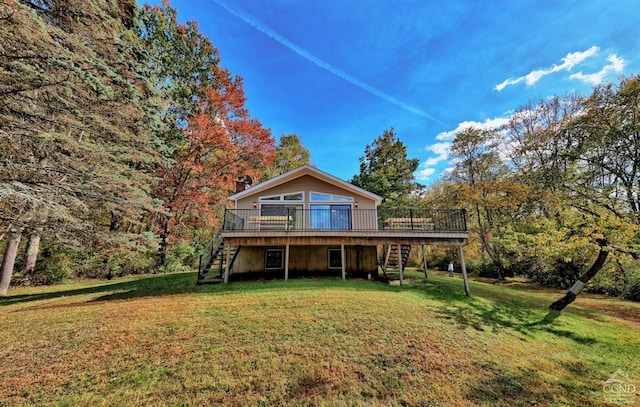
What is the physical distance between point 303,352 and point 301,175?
882 centimetres

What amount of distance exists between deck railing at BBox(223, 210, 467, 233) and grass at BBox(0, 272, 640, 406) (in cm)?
326

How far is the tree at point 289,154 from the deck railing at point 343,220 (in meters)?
Result: 16.3

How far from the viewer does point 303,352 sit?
469 centimetres

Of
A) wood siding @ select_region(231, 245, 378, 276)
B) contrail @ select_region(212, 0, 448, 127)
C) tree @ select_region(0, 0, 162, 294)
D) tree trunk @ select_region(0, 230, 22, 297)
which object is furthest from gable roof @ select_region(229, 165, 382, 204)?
contrail @ select_region(212, 0, 448, 127)

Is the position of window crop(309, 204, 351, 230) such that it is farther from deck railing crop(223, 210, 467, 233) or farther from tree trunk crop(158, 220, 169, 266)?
tree trunk crop(158, 220, 169, 266)

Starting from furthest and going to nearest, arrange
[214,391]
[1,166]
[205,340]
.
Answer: [1,166]
[205,340]
[214,391]

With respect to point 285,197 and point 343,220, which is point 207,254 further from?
point 343,220

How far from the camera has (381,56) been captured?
585 inches

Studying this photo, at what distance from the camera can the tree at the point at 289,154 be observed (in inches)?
1105

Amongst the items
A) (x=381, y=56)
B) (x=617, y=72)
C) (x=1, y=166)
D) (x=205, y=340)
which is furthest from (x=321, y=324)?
(x=617, y=72)

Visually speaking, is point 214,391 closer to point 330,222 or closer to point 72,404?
point 72,404

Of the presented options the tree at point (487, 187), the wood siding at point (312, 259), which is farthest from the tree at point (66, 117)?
the tree at point (487, 187)

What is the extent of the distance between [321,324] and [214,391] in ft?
8.90

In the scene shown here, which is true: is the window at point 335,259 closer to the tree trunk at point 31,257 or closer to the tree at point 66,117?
the tree at point 66,117
